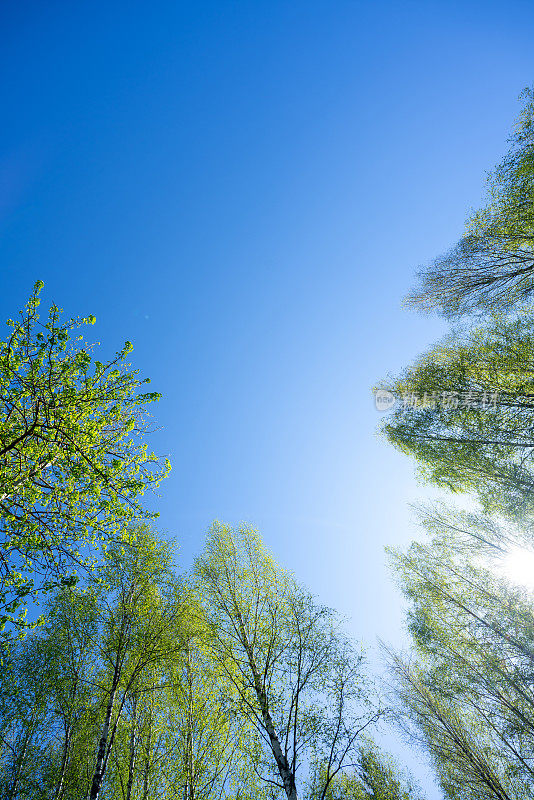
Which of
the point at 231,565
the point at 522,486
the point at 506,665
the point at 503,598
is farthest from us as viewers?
the point at 231,565

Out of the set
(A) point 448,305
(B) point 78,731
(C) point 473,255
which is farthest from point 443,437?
(B) point 78,731

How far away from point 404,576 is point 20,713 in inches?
569

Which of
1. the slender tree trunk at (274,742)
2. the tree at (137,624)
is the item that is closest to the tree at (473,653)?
the slender tree trunk at (274,742)

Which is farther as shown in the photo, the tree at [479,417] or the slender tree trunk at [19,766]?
the slender tree trunk at [19,766]

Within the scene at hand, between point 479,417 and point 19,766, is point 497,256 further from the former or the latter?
point 19,766

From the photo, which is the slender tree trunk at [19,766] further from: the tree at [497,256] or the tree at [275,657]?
the tree at [497,256]

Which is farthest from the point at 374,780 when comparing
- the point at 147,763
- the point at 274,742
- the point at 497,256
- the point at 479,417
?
the point at 497,256

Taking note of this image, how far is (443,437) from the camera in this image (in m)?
9.02

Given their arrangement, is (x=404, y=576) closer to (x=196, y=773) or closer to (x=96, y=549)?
(x=196, y=773)

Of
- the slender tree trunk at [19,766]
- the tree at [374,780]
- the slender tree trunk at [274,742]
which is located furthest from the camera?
the tree at [374,780]

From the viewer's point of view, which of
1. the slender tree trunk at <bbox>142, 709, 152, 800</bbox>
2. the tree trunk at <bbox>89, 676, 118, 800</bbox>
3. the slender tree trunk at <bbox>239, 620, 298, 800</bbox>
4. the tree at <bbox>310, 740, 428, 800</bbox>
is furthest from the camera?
the tree at <bbox>310, 740, 428, 800</bbox>

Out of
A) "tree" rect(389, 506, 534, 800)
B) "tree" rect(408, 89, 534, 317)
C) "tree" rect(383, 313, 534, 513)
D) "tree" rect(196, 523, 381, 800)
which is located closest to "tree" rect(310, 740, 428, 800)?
"tree" rect(389, 506, 534, 800)

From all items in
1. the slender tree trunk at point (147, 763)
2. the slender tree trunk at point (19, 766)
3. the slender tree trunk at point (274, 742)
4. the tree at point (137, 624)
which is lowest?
the slender tree trunk at point (274, 742)

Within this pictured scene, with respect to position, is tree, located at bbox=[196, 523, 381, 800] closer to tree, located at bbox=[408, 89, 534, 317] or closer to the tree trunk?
the tree trunk
